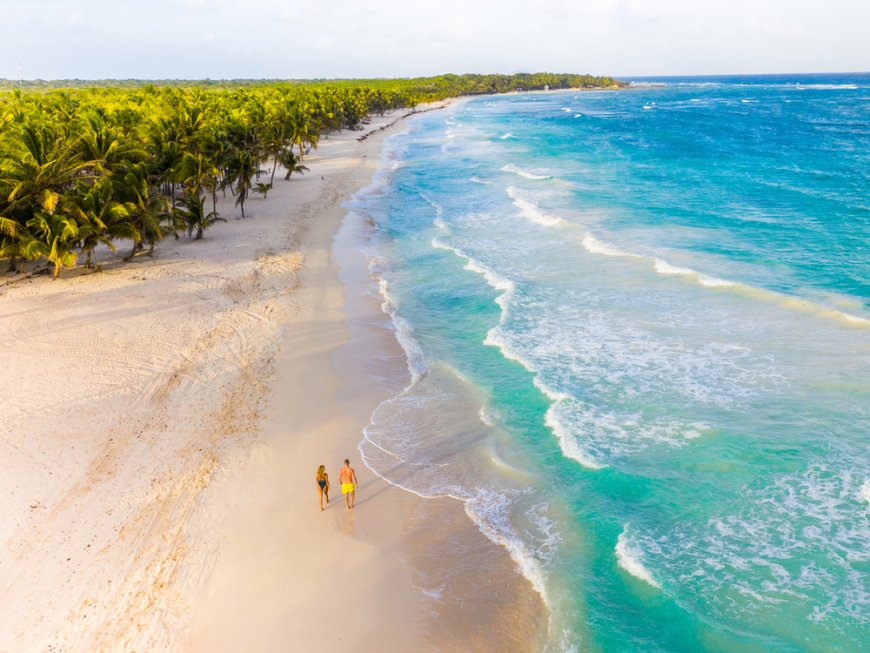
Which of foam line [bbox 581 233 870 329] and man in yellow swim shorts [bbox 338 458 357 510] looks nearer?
man in yellow swim shorts [bbox 338 458 357 510]

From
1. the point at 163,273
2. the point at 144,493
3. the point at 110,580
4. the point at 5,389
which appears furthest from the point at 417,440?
the point at 163,273

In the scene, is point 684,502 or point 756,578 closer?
point 756,578

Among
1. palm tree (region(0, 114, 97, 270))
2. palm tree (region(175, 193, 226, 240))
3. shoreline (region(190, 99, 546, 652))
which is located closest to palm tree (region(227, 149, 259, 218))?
palm tree (region(175, 193, 226, 240))

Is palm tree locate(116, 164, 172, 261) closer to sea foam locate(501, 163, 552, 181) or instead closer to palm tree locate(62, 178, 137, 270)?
palm tree locate(62, 178, 137, 270)

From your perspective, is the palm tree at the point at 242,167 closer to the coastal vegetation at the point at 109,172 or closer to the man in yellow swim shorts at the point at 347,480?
the coastal vegetation at the point at 109,172

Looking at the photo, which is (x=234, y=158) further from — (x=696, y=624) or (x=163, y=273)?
(x=696, y=624)
